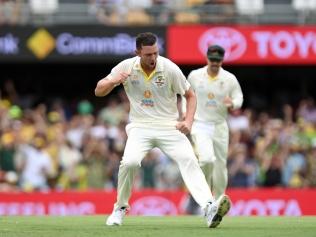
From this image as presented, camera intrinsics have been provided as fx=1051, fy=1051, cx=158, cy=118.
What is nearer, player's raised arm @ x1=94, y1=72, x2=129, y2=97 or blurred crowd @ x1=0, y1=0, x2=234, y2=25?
player's raised arm @ x1=94, y1=72, x2=129, y2=97

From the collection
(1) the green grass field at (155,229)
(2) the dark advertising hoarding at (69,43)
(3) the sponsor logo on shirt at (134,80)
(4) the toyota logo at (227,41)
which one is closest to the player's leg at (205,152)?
(1) the green grass field at (155,229)

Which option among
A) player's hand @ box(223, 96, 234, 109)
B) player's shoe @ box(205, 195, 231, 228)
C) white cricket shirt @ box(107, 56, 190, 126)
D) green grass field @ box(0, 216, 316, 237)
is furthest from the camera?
player's hand @ box(223, 96, 234, 109)

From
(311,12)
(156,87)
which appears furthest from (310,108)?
(156,87)

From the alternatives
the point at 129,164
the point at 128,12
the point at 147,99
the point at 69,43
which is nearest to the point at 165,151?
the point at 129,164

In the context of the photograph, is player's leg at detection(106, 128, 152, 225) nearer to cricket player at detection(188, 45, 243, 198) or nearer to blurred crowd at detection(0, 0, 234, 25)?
cricket player at detection(188, 45, 243, 198)

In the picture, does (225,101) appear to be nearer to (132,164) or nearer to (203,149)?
(203,149)

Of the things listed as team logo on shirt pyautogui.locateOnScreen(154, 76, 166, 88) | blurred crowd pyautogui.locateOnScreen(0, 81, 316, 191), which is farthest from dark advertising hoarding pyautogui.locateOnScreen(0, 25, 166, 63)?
team logo on shirt pyautogui.locateOnScreen(154, 76, 166, 88)

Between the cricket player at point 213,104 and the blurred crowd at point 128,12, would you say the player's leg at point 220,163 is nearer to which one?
the cricket player at point 213,104

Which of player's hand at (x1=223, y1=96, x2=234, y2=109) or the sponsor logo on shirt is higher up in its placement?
the sponsor logo on shirt

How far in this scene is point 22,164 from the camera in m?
19.9

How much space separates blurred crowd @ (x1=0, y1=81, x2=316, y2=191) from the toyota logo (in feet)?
7.12

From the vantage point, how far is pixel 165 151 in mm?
11680

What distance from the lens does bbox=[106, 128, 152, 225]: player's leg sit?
11.5 m

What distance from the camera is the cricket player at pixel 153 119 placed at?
11.4 m
